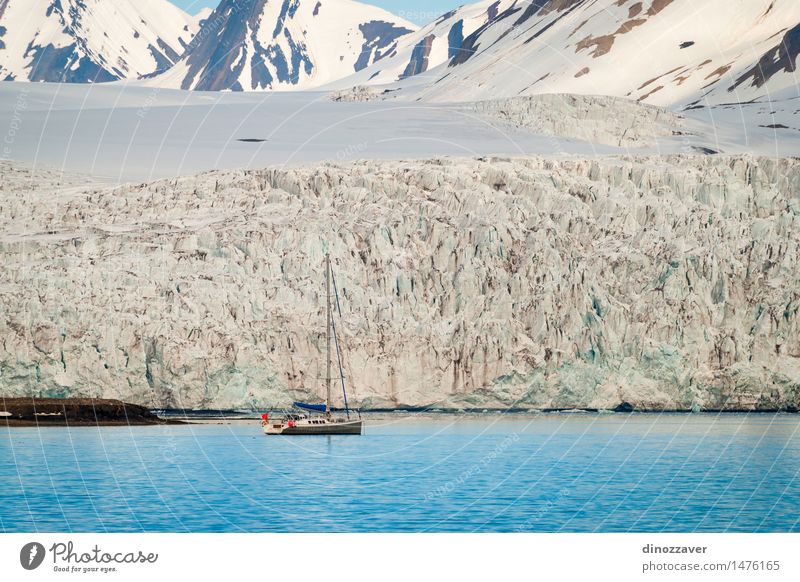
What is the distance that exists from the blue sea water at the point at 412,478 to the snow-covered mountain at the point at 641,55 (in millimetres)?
56321

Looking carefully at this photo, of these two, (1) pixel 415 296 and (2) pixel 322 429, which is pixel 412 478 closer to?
(2) pixel 322 429

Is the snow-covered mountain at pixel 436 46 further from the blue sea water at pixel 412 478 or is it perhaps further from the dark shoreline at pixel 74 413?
the blue sea water at pixel 412 478

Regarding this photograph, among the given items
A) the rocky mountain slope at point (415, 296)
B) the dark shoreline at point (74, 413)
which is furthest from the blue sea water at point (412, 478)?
the rocky mountain slope at point (415, 296)

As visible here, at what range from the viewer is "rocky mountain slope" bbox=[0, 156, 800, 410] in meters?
36.4

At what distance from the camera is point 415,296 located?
38.5m

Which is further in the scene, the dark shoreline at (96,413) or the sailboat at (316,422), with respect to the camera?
the dark shoreline at (96,413)

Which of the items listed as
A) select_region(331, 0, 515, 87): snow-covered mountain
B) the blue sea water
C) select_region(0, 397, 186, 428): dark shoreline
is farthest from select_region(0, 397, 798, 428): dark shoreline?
select_region(331, 0, 515, 87): snow-covered mountain

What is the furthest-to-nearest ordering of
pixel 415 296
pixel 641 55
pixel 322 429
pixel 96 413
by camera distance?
pixel 641 55 → pixel 415 296 → pixel 96 413 → pixel 322 429

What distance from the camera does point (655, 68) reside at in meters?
102

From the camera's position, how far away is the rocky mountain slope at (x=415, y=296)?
36.4 metres

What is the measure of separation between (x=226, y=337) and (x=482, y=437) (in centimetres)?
867

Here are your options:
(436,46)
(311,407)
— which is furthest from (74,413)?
(436,46)

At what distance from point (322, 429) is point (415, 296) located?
20.5 ft
